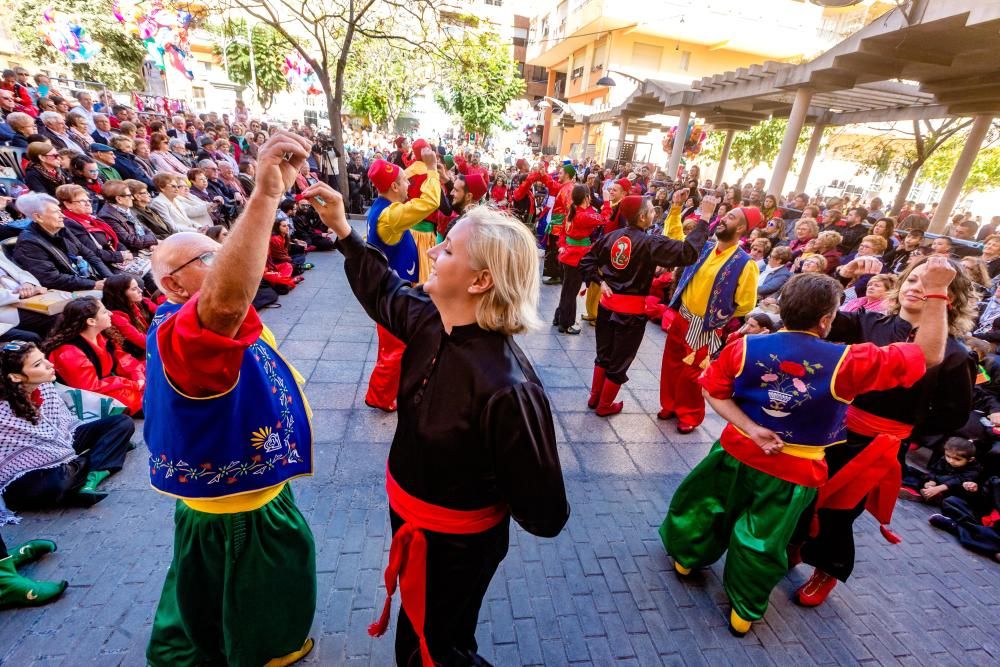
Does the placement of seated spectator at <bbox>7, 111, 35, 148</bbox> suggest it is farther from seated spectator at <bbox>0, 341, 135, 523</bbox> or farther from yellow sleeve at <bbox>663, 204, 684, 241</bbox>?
yellow sleeve at <bbox>663, 204, 684, 241</bbox>

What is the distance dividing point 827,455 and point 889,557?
4.06ft

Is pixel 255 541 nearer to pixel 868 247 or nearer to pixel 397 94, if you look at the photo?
pixel 868 247

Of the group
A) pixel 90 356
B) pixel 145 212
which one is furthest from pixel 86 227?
pixel 90 356

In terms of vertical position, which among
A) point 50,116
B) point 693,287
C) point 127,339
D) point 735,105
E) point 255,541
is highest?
point 735,105

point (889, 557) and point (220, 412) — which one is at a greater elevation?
point (220, 412)

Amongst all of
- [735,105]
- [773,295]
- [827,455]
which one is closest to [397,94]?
[735,105]

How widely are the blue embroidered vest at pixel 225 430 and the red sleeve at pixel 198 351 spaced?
7.5 inches

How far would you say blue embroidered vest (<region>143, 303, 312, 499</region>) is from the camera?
4.72ft

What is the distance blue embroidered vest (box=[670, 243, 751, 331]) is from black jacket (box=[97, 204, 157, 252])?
6.33 m

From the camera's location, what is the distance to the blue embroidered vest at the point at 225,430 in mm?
1439

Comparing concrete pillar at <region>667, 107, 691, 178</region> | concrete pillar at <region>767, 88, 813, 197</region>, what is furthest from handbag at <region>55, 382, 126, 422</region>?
concrete pillar at <region>667, 107, 691, 178</region>

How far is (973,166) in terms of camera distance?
1797 centimetres

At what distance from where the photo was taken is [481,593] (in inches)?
70.9

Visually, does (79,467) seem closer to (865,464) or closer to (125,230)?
(125,230)
